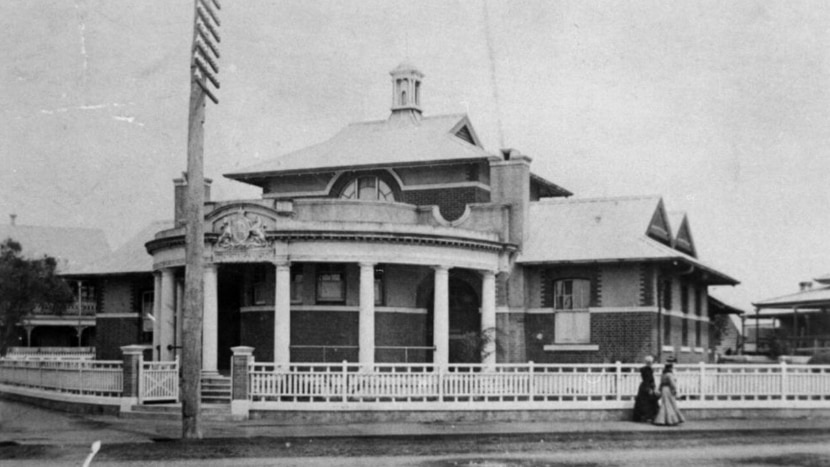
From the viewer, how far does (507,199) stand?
3338 cm

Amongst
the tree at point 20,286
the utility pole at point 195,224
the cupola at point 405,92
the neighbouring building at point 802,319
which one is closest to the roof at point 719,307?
the neighbouring building at point 802,319

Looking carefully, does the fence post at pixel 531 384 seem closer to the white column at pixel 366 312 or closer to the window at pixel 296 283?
the white column at pixel 366 312

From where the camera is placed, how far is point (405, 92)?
41.3 metres

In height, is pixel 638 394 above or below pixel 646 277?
below

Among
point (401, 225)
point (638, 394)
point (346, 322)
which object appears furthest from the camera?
point (346, 322)

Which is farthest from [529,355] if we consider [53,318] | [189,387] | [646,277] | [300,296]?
[53,318]

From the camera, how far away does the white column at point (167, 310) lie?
3014cm

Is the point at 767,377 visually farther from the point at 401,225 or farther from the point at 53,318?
the point at 53,318

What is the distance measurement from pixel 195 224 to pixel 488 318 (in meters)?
12.3

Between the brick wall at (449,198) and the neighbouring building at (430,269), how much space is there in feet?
0.15

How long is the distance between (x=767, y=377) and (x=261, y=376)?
12.0 metres

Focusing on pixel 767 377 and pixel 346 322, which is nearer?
pixel 767 377

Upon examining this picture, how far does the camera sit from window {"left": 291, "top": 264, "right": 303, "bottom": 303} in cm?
3080

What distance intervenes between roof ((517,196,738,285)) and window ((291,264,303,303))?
680 cm
